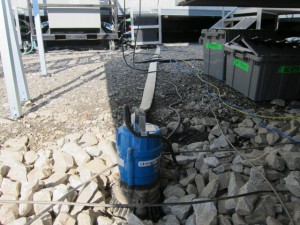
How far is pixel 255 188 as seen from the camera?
1394 mm

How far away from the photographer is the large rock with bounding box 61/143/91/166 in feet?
5.98

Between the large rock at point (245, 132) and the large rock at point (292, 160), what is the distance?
43 centimetres

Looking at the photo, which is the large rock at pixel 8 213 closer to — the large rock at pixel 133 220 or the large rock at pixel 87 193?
the large rock at pixel 87 193

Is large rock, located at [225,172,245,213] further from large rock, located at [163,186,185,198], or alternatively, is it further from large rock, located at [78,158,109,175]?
large rock, located at [78,158,109,175]

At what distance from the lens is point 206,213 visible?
134 cm

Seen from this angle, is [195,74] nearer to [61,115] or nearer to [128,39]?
[61,115]

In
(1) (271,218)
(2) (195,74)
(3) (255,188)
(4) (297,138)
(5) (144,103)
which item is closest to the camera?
(1) (271,218)

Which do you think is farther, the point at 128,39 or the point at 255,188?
the point at 128,39

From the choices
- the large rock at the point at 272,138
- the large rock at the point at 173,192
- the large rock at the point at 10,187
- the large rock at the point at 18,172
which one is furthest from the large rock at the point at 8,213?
the large rock at the point at 272,138

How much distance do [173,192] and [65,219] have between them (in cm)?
59

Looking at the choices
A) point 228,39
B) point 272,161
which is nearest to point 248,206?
point 272,161

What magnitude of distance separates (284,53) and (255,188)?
1553 mm

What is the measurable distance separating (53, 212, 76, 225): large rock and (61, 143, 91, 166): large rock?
0.46 meters

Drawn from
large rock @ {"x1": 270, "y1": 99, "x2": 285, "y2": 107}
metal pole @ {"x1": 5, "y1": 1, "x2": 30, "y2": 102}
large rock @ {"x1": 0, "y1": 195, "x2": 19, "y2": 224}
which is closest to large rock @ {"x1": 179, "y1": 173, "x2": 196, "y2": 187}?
large rock @ {"x1": 0, "y1": 195, "x2": 19, "y2": 224}
